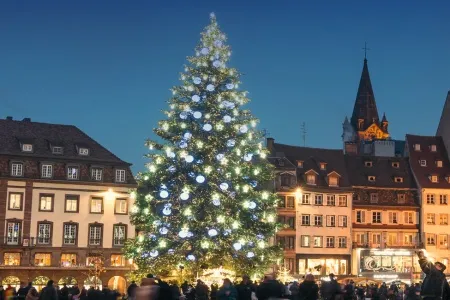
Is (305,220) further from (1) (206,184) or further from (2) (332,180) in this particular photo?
(1) (206,184)

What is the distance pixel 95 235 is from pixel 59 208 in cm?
401

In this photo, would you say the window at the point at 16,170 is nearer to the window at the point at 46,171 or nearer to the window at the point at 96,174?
the window at the point at 46,171

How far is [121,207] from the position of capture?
78.6 metres

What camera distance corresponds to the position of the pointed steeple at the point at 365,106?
160m

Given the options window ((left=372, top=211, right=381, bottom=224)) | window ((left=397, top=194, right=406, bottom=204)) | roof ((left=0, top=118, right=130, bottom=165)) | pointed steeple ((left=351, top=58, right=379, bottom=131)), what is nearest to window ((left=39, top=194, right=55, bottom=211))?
roof ((left=0, top=118, right=130, bottom=165))

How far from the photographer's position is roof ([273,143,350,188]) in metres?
91.6

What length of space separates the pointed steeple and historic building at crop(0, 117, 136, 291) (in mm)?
88591

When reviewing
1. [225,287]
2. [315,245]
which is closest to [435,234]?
[315,245]

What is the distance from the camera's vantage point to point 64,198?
250 ft

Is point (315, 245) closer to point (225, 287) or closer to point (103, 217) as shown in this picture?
point (103, 217)

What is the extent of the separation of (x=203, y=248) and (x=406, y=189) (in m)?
50.6

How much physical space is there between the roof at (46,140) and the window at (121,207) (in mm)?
3598

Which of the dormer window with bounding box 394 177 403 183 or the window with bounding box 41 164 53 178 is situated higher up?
the dormer window with bounding box 394 177 403 183

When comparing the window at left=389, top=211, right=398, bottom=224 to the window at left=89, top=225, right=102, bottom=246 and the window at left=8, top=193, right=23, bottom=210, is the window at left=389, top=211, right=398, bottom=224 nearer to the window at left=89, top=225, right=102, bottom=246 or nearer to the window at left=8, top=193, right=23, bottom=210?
the window at left=89, top=225, right=102, bottom=246
